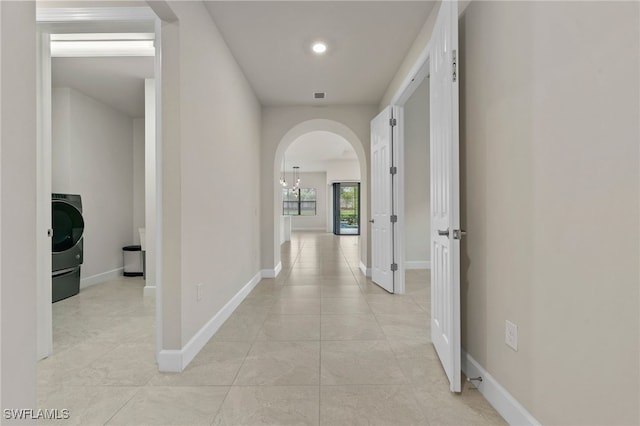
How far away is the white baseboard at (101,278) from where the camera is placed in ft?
13.7

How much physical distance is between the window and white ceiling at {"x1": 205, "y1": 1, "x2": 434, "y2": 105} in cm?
1015

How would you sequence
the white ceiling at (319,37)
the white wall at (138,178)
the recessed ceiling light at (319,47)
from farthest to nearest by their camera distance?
the white wall at (138,178), the recessed ceiling light at (319,47), the white ceiling at (319,37)

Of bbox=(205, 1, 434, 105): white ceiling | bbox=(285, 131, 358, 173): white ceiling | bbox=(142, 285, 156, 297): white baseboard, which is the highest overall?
bbox=(285, 131, 358, 173): white ceiling

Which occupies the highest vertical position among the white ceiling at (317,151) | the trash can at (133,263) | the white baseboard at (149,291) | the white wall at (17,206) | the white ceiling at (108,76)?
the white ceiling at (317,151)

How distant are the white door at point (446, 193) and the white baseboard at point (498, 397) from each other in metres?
0.14

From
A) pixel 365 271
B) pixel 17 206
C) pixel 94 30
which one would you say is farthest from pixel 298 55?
pixel 365 271

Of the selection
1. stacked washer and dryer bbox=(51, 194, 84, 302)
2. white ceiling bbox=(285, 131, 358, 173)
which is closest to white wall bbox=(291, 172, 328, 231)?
white ceiling bbox=(285, 131, 358, 173)

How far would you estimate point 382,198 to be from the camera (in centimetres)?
402

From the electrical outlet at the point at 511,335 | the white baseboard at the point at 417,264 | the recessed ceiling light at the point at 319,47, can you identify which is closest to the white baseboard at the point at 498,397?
the electrical outlet at the point at 511,335

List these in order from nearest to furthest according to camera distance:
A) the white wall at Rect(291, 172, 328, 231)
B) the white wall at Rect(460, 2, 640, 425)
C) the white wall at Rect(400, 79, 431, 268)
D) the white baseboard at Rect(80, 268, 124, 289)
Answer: the white wall at Rect(460, 2, 640, 425) < the white baseboard at Rect(80, 268, 124, 289) < the white wall at Rect(400, 79, 431, 268) < the white wall at Rect(291, 172, 328, 231)

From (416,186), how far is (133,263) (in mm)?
4892

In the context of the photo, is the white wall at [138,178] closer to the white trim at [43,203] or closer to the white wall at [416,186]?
the white trim at [43,203]

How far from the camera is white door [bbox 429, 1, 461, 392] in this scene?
171cm

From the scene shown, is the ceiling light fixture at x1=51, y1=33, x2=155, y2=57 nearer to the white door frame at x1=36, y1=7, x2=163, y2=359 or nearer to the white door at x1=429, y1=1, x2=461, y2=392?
the white door frame at x1=36, y1=7, x2=163, y2=359
